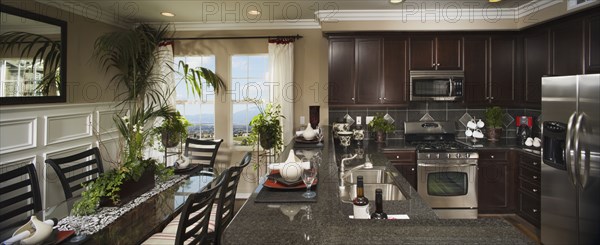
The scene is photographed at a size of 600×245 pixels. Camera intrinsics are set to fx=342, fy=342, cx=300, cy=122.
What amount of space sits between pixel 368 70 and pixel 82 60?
3.15m

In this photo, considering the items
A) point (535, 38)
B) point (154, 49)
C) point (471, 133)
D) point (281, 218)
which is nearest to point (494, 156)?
point (471, 133)

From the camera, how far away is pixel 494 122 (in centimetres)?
406

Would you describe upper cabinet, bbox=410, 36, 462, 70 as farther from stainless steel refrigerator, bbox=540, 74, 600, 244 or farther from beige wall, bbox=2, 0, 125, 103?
beige wall, bbox=2, 0, 125, 103

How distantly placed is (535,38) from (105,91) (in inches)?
193

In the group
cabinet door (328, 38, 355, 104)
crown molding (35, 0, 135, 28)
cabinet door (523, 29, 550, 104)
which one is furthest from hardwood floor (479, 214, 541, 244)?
crown molding (35, 0, 135, 28)

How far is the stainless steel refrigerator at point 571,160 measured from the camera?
8.11 ft

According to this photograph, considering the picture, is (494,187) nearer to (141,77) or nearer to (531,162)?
(531,162)

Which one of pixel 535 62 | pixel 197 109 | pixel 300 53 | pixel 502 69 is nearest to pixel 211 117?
pixel 197 109

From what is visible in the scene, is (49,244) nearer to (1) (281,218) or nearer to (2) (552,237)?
(1) (281,218)

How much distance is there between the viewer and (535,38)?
3.66 m

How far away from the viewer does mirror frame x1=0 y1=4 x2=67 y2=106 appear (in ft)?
9.03

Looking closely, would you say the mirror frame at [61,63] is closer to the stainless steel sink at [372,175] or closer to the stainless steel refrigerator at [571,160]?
the stainless steel sink at [372,175]

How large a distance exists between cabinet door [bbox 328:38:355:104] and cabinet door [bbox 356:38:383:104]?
0.08 meters

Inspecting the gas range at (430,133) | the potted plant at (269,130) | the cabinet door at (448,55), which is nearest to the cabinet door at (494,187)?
the gas range at (430,133)
